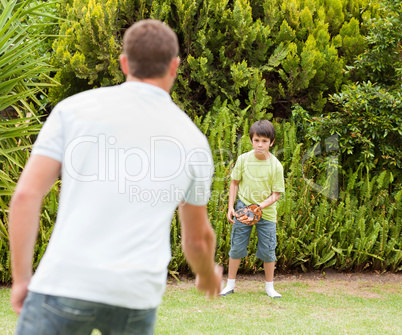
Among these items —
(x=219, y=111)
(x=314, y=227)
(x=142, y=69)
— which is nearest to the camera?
(x=142, y=69)

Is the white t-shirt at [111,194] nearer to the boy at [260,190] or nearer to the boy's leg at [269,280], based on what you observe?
the boy at [260,190]

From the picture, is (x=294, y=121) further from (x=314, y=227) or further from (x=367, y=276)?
(x=367, y=276)

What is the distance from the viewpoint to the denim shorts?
549 cm

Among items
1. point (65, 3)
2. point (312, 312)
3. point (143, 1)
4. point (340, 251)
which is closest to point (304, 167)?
point (340, 251)

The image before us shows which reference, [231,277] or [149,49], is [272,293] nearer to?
[231,277]

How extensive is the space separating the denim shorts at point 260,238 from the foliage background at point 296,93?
701 mm

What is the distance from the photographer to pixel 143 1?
7.46 m

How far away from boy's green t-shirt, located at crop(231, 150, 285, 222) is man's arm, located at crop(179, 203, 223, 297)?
135 inches

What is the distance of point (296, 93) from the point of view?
7902mm

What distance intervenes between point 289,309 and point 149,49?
4.04 m

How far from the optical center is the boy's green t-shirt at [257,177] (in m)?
5.36

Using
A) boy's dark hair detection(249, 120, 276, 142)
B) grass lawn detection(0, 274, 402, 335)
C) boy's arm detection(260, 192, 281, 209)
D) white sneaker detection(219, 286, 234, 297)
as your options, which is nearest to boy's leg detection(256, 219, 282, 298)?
grass lawn detection(0, 274, 402, 335)

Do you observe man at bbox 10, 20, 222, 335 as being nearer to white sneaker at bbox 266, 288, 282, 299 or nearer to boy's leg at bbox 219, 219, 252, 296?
boy's leg at bbox 219, 219, 252, 296

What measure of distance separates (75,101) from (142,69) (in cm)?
23
